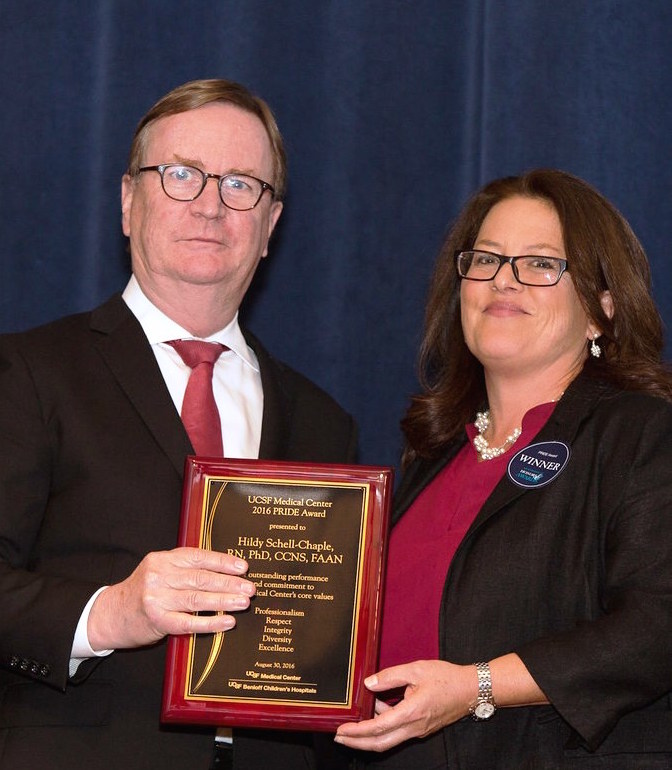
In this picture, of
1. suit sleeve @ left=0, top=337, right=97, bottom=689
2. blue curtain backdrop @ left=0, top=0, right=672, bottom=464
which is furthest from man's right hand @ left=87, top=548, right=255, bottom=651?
blue curtain backdrop @ left=0, top=0, right=672, bottom=464

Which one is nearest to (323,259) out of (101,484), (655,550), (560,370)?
(560,370)

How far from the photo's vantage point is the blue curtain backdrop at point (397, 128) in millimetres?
3105

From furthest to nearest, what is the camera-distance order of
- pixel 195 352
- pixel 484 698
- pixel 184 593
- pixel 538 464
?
pixel 195 352 → pixel 538 464 → pixel 484 698 → pixel 184 593

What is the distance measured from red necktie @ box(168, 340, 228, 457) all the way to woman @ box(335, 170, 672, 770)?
17.7 inches

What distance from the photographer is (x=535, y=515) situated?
83.6 inches

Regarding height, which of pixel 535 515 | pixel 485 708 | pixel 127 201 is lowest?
pixel 485 708

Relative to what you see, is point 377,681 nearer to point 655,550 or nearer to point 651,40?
point 655,550

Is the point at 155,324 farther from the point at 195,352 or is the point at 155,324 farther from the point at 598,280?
the point at 598,280

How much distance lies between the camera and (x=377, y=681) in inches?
74.4

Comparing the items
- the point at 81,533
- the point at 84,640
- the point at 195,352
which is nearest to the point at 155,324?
the point at 195,352

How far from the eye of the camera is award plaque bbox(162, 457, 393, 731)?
190 centimetres

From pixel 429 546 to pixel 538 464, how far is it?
27 cm

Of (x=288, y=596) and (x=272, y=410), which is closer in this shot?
(x=288, y=596)

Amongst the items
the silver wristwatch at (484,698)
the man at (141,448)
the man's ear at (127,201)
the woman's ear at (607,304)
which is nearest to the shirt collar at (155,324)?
the man at (141,448)
